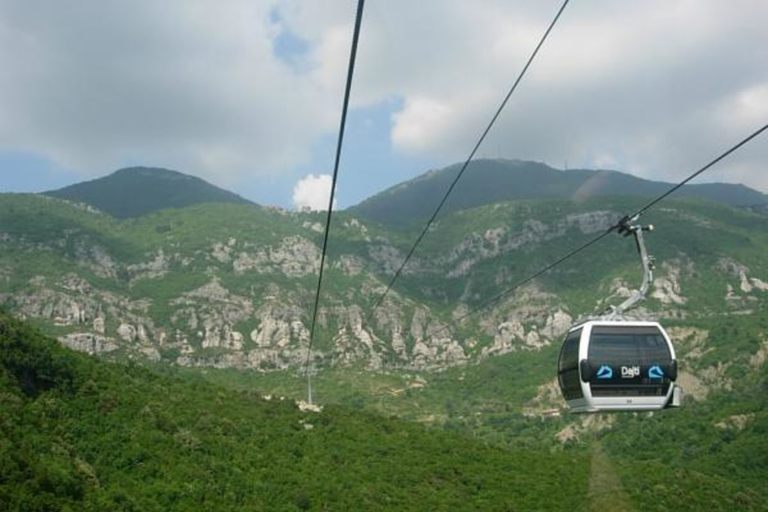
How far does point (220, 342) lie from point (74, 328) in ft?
133

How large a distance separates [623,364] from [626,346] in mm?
598

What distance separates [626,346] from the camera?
2394 cm

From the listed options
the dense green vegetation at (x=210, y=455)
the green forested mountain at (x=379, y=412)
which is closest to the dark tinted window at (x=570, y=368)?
the dense green vegetation at (x=210, y=455)

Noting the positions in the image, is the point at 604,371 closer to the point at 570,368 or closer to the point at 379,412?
the point at 570,368

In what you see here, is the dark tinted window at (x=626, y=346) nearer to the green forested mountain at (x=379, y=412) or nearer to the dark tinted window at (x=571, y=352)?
the dark tinted window at (x=571, y=352)

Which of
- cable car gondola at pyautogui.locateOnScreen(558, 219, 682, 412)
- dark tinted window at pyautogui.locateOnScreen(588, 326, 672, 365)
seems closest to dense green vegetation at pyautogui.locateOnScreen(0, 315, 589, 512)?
cable car gondola at pyautogui.locateOnScreen(558, 219, 682, 412)

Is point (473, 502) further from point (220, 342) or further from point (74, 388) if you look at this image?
point (220, 342)

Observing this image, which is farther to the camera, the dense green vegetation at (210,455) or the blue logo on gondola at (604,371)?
the dense green vegetation at (210,455)

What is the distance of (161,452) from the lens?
179 ft

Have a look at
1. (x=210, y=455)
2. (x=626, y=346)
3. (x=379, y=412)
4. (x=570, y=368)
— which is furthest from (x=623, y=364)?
(x=379, y=412)

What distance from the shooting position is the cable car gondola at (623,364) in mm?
23688

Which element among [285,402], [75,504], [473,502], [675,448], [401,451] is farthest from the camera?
[675,448]

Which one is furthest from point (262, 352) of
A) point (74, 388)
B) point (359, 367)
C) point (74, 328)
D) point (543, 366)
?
point (74, 388)

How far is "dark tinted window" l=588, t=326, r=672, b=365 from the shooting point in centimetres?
2377
